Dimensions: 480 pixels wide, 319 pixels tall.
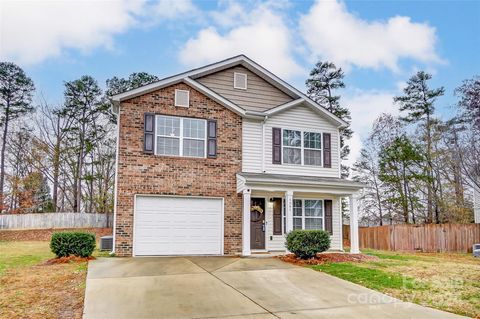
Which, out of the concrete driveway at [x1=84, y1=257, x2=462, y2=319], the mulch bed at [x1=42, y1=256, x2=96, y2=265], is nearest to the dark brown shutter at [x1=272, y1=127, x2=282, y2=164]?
the concrete driveway at [x1=84, y1=257, x2=462, y2=319]

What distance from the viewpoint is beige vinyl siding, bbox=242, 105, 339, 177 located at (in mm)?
14875

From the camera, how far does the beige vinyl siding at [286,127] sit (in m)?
14.9

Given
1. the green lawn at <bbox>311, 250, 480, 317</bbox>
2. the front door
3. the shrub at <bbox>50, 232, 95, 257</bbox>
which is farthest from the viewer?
the front door

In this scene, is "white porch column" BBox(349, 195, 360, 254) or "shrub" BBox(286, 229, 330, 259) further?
"white porch column" BBox(349, 195, 360, 254)

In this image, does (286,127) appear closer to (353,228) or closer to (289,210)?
(289,210)

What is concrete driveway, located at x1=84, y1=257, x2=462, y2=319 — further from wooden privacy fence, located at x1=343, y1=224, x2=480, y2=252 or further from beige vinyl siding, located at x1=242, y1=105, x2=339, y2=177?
wooden privacy fence, located at x1=343, y1=224, x2=480, y2=252

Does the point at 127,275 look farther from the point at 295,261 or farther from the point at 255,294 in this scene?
the point at 295,261

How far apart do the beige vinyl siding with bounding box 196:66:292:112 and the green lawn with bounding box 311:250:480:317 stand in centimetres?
733

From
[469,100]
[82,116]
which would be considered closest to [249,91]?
[469,100]

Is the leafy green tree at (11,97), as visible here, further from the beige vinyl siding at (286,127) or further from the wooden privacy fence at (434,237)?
the wooden privacy fence at (434,237)

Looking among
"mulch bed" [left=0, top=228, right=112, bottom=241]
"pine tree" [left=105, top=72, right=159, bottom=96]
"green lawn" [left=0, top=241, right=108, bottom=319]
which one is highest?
"pine tree" [left=105, top=72, right=159, bottom=96]

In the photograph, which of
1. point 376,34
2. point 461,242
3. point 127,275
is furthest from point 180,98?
point 461,242

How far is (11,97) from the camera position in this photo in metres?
28.8

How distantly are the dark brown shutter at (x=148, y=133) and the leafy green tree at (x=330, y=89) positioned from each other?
19.3 meters
